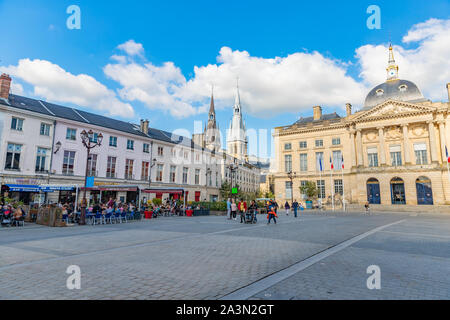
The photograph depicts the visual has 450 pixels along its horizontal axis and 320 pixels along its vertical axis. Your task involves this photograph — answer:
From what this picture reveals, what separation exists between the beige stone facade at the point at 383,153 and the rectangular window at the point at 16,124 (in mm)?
41507

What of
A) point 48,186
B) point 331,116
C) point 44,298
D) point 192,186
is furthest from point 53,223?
Result: point 331,116

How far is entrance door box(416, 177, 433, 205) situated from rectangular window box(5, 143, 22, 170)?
52737mm

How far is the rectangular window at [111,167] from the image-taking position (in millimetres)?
33625

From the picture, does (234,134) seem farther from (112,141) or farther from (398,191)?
(112,141)

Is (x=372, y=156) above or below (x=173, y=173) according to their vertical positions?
above

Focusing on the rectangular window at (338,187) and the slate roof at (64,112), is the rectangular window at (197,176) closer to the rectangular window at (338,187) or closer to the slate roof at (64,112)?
the slate roof at (64,112)

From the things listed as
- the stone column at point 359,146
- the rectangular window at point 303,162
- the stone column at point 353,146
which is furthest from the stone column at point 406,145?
the rectangular window at point 303,162

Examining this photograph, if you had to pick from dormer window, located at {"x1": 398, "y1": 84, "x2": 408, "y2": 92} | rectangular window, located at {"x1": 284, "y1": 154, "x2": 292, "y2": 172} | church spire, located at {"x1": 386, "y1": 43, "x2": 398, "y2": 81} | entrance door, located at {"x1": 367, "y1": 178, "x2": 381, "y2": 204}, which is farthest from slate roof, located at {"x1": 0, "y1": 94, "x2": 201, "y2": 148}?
church spire, located at {"x1": 386, "y1": 43, "x2": 398, "y2": 81}

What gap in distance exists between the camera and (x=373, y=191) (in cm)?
4484

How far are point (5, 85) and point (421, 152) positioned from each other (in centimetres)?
5685

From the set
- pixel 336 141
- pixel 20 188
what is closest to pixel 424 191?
pixel 336 141
